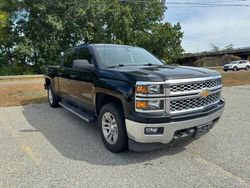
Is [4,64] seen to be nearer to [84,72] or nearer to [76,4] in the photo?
[76,4]

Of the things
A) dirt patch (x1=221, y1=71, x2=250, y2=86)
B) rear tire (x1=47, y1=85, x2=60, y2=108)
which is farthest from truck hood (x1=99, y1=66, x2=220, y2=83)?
dirt patch (x1=221, y1=71, x2=250, y2=86)

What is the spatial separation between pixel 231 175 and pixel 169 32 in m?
31.7

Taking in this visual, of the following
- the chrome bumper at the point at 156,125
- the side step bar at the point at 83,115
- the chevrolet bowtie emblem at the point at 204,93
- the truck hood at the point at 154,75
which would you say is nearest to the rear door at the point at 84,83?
the side step bar at the point at 83,115

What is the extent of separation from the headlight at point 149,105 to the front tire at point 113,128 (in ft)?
1.68

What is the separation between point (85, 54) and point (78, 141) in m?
1.87

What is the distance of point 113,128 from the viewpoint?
176 inches

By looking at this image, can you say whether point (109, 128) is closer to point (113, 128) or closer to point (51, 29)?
point (113, 128)

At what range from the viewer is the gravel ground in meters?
3.53

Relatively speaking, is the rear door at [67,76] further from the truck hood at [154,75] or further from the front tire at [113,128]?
the truck hood at [154,75]

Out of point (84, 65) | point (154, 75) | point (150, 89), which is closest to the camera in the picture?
point (150, 89)

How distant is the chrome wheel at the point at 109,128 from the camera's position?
14.5 feet

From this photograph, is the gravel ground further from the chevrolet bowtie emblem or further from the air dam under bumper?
the chevrolet bowtie emblem

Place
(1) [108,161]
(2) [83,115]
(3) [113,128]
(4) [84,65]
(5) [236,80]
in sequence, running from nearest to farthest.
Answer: (1) [108,161] < (3) [113,128] < (4) [84,65] < (2) [83,115] < (5) [236,80]

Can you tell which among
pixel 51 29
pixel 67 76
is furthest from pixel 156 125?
pixel 51 29
